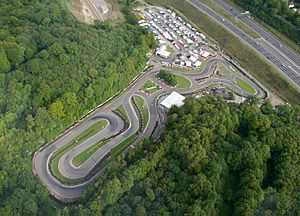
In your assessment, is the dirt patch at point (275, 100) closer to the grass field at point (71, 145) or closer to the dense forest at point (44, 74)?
the dense forest at point (44, 74)

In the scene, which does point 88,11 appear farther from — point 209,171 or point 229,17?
point 209,171

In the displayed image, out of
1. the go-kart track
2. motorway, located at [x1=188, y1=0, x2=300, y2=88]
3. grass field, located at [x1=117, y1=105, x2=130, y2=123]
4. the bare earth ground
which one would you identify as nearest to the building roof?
the go-kart track

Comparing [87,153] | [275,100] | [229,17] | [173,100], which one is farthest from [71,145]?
[229,17]

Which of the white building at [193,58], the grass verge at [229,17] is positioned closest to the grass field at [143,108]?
the white building at [193,58]

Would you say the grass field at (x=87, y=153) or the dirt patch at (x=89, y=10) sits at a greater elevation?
the dirt patch at (x=89, y=10)

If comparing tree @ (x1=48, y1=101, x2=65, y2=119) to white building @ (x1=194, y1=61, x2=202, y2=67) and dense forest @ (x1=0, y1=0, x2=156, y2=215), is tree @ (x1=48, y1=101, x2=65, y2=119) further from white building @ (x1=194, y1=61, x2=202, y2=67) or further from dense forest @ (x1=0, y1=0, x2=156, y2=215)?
white building @ (x1=194, y1=61, x2=202, y2=67)

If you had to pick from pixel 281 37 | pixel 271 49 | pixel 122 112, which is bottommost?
pixel 122 112

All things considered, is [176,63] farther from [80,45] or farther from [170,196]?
[170,196]
